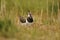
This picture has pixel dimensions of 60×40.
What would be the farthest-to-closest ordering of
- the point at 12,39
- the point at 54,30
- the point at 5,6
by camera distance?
the point at 5,6 → the point at 54,30 → the point at 12,39

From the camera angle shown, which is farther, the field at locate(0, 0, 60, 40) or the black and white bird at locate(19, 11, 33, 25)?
the black and white bird at locate(19, 11, 33, 25)

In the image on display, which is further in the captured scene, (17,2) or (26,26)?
(17,2)

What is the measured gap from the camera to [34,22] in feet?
14.6

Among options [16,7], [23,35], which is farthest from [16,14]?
[23,35]

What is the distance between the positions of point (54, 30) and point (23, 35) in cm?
50

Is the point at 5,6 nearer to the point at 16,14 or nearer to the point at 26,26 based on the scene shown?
the point at 16,14

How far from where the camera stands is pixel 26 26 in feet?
14.2

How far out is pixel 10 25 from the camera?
4215 millimetres

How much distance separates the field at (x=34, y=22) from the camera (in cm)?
412

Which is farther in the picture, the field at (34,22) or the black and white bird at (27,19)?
the black and white bird at (27,19)

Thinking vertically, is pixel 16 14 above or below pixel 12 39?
above

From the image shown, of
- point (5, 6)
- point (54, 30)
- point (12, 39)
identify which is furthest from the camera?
point (5, 6)

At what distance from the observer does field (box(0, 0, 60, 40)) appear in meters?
4.12

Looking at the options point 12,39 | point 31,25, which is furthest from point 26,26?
point 12,39
